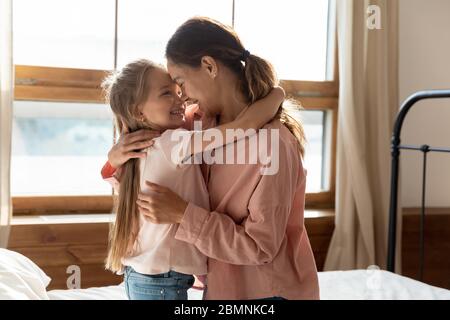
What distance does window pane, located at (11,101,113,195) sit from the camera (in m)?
2.47

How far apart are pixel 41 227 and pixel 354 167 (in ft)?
4.34

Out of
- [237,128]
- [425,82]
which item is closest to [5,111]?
[237,128]

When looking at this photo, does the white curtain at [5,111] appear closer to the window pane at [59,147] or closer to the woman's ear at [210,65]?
the window pane at [59,147]

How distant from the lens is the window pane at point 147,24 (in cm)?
258

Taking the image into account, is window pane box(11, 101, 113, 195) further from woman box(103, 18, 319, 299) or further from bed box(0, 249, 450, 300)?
woman box(103, 18, 319, 299)

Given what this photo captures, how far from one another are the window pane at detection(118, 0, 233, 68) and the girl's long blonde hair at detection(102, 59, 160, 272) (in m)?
1.23

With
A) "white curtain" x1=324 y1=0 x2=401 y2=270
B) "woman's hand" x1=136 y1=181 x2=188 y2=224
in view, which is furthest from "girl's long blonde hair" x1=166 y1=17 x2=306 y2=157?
"white curtain" x1=324 y1=0 x2=401 y2=270

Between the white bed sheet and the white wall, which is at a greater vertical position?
the white wall

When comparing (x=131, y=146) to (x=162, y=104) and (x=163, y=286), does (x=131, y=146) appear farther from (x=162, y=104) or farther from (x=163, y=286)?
(x=163, y=286)

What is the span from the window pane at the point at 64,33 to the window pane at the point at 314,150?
96 cm

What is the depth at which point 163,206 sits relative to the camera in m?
1.23

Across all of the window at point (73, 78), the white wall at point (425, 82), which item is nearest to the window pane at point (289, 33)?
the window at point (73, 78)

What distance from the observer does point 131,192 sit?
1348 millimetres
